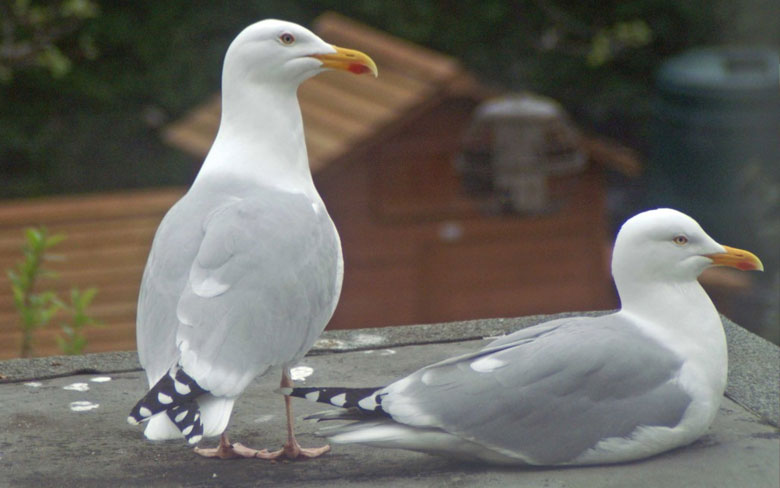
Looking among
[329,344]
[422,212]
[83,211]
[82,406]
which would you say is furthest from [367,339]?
[422,212]

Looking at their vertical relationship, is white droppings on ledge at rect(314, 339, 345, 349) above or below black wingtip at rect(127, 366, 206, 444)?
below

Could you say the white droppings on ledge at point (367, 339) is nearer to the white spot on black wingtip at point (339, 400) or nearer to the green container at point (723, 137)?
the white spot on black wingtip at point (339, 400)

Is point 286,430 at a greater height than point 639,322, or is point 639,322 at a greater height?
point 639,322

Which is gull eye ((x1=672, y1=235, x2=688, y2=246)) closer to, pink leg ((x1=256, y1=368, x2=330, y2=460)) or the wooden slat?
pink leg ((x1=256, y1=368, x2=330, y2=460))

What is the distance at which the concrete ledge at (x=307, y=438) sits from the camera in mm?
2209

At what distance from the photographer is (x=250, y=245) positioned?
89.0 inches

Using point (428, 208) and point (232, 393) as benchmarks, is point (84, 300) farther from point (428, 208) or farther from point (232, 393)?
point (428, 208)

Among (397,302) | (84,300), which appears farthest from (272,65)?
(397,302)

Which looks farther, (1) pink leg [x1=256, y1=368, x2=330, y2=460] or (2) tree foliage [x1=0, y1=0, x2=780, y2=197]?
(2) tree foliage [x1=0, y1=0, x2=780, y2=197]

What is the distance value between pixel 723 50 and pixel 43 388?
5161 millimetres

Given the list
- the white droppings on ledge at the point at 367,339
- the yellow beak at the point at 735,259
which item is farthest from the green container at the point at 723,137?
the yellow beak at the point at 735,259

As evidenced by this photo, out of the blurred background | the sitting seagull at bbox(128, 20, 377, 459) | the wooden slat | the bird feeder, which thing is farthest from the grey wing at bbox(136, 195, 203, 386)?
the bird feeder

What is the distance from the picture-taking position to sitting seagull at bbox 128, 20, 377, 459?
6.90ft

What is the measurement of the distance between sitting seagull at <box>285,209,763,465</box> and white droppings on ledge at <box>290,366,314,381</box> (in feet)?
1.98
